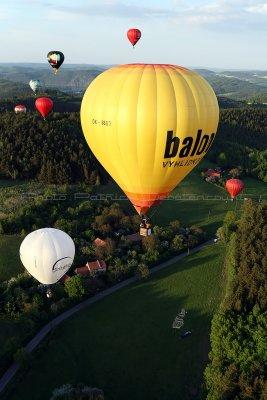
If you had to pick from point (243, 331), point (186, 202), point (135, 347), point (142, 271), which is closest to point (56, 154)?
point (186, 202)

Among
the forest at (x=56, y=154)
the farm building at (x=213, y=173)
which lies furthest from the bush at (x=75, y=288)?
the farm building at (x=213, y=173)

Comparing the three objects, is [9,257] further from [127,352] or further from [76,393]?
[76,393]

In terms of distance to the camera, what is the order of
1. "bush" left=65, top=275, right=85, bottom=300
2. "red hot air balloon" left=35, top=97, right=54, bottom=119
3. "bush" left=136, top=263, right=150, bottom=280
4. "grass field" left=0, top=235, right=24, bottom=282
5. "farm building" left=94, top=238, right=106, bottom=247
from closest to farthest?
"bush" left=65, top=275, right=85, bottom=300 < "grass field" left=0, top=235, right=24, bottom=282 < "bush" left=136, top=263, right=150, bottom=280 < "farm building" left=94, top=238, right=106, bottom=247 < "red hot air balloon" left=35, top=97, right=54, bottom=119

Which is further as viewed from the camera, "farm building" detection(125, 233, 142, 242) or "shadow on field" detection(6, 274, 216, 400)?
"farm building" detection(125, 233, 142, 242)

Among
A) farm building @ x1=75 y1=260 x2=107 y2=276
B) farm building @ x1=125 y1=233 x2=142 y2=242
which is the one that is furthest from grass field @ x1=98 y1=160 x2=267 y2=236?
farm building @ x1=75 y1=260 x2=107 y2=276

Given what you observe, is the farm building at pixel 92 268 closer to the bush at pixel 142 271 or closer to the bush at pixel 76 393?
the bush at pixel 142 271

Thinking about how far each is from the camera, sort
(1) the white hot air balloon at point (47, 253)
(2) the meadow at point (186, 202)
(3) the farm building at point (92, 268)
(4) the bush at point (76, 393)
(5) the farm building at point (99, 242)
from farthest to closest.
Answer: (2) the meadow at point (186, 202) → (5) the farm building at point (99, 242) → (3) the farm building at point (92, 268) → (1) the white hot air balloon at point (47, 253) → (4) the bush at point (76, 393)

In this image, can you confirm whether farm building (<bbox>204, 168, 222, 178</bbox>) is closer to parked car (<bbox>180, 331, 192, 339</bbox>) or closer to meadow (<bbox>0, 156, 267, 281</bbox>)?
meadow (<bbox>0, 156, 267, 281</bbox>)
